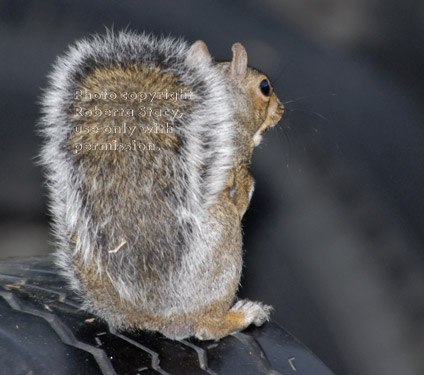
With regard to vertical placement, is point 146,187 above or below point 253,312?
above

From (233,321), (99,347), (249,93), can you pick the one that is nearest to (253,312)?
(233,321)

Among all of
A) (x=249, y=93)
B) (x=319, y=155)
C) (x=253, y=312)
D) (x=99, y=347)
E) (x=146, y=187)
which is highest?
(x=249, y=93)

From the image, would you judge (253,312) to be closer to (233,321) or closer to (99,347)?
(233,321)

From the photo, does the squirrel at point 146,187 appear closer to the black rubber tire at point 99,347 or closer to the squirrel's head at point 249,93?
the black rubber tire at point 99,347

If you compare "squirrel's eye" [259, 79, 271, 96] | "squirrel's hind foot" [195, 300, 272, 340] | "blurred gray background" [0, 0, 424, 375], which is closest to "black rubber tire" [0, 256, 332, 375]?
"squirrel's hind foot" [195, 300, 272, 340]

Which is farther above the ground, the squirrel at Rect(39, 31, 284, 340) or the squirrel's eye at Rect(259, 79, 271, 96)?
the squirrel's eye at Rect(259, 79, 271, 96)

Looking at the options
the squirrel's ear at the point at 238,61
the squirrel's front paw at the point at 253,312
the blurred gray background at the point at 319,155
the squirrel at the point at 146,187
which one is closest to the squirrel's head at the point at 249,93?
the squirrel's ear at the point at 238,61

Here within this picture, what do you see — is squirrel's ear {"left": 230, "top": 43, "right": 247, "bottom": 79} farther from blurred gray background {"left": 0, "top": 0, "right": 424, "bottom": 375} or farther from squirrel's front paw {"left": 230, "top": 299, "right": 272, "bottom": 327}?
squirrel's front paw {"left": 230, "top": 299, "right": 272, "bottom": 327}

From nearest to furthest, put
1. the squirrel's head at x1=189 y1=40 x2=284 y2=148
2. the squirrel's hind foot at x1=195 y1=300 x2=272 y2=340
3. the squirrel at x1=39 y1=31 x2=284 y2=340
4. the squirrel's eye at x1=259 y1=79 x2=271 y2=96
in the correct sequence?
the squirrel at x1=39 y1=31 x2=284 y2=340, the squirrel's hind foot at x1=195 y1=300 x2=272 y2=340, the squirrel's head at x1=189 y1=40 x2=284 y2=148, the squirrel's eye at x1=259 y1=79 x2=271 y2=96
